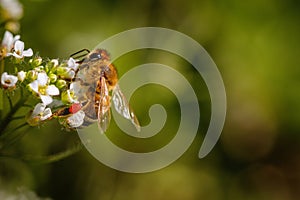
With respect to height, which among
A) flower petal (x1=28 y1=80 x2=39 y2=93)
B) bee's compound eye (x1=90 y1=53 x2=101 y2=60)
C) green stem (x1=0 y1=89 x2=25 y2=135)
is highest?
bee's compound eye (x1=90 y1=53 x2=101 y2=60)

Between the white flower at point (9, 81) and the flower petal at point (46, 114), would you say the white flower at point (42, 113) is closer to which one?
the flower petal at point (46, 114)

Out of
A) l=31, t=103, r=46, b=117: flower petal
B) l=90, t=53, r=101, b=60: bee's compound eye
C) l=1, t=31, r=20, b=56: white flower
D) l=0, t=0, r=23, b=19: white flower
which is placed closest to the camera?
l=1, t=31, r=20, b=56: white flower

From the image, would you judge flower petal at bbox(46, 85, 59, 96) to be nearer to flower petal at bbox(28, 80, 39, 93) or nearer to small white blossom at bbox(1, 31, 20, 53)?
flower petal at bbox(28, 80, 39, 93)

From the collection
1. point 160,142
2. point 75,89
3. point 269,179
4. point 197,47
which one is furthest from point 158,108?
point 75,89

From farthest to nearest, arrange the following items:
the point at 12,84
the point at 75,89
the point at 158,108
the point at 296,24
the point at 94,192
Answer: the point at 296,24, the point at 158,108, the point at 94,192, the point at 75,89, the point at 12,84

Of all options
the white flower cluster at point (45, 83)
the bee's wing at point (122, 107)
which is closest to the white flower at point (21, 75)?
the white flower cluster at point (45, 83)

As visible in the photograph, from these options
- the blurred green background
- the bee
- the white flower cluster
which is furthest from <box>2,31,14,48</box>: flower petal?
the blurred green background

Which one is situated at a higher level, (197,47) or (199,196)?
(197,47)

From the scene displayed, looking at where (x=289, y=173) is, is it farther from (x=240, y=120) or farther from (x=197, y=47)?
(x=197, y=47)
